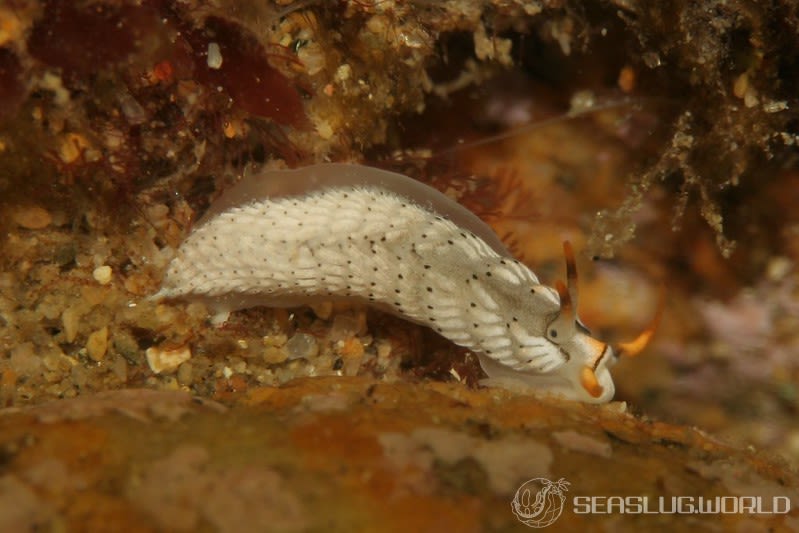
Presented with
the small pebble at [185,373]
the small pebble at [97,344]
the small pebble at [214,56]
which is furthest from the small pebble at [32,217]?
the small pebble at [214,56]

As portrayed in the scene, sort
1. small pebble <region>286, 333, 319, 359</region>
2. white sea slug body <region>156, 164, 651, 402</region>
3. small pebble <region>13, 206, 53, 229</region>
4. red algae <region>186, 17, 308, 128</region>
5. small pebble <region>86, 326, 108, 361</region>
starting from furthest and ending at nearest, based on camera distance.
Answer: small pebble <region>286, 333, 319, 359</region> < white sea slug body <region>156, 164, 651, 402</region> < small pebble <region>86, 326, 108, 361</region> < small pebble <region>13, 206, 53, 229</region> < red algae <region>186, 17, 308, 128</region>

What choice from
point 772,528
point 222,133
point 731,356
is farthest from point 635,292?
point 222,133

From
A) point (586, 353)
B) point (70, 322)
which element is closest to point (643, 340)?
point (586, 353)

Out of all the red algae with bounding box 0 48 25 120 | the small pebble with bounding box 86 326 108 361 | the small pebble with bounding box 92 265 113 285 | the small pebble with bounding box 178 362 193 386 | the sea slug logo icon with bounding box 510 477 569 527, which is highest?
the red algae with bounding box 0 48 25 120

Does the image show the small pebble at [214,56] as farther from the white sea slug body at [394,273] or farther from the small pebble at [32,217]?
the small pebble at [32,217]

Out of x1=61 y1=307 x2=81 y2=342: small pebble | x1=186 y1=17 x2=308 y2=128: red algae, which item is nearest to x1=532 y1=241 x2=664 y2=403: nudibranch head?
x1=186 y1=17 x2=308 y2=128: red algae

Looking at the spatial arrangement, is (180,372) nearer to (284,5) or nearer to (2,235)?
(2,235)

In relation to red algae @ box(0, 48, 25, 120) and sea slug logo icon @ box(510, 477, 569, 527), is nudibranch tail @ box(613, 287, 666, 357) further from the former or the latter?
red algae @ box(0, 48, 25, 120)
